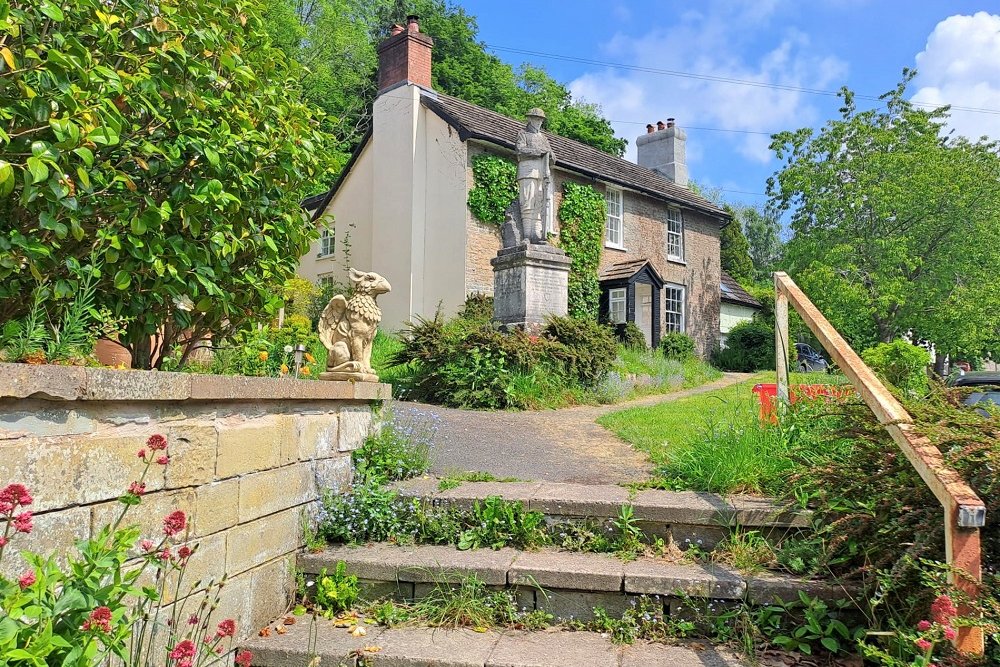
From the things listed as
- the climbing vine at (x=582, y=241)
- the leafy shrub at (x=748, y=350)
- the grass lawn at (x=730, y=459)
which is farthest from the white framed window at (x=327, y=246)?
the grass lawn at (x=730, y=459)

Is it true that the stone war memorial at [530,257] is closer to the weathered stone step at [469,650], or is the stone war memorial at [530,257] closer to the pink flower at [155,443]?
the weathered stone step at [469,650]

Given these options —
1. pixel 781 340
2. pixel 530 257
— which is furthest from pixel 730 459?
pixel 530 257

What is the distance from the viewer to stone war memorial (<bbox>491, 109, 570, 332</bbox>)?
39.1ft

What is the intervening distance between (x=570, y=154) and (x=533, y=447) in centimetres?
1529

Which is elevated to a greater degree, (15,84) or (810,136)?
(810,136)

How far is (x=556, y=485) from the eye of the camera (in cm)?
466

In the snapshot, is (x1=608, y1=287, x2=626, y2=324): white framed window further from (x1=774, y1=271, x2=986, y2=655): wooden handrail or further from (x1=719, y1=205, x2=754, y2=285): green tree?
(x1=719, y1=205, x2=754, y2=285): green tree

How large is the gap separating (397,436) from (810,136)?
66.8 feet

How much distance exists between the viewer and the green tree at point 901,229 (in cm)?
1841

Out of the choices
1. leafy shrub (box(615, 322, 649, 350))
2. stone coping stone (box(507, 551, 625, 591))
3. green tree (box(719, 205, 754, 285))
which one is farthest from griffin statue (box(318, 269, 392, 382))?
green tree (box(719, 205, 754, 285))

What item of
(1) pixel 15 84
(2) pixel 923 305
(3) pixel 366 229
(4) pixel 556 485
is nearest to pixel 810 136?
(2) pixel 923 305

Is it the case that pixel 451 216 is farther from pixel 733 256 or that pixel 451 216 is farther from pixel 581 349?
pixel 733 256

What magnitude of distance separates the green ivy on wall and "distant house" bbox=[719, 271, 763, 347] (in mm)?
11239

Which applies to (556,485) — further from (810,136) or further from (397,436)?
(810,136)
